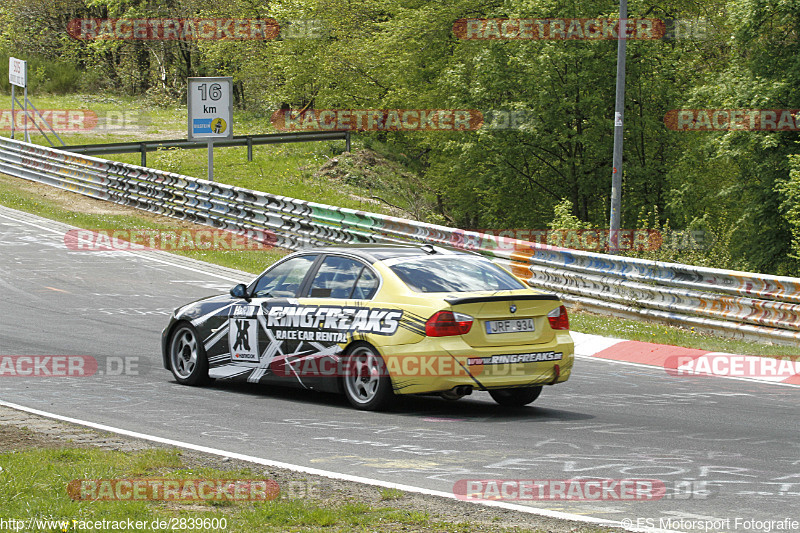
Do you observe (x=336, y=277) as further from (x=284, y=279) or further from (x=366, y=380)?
(x=366, y=380)

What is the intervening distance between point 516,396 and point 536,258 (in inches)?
342

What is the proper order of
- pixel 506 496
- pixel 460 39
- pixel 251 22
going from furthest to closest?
pixel 251 22, pixel 460 39, pixel 506 496

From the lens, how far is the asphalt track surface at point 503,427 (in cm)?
656

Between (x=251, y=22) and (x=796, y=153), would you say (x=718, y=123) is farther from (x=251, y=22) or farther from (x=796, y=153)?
(x=251, y=22)

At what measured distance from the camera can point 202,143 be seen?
35.4 m

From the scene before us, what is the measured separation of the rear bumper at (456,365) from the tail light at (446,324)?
0.17 feet

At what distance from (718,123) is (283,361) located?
77.2ft

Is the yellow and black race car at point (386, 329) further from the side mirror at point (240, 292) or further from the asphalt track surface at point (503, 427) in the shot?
the asphalt track surface at point (503, 427)

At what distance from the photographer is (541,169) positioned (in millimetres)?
39781

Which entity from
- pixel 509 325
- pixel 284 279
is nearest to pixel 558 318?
pixel 509 325

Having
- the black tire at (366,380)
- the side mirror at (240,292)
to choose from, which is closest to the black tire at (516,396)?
the black tire at (366,380)

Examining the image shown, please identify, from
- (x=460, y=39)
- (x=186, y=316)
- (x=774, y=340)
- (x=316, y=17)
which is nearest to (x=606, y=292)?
(x=774, y=340)

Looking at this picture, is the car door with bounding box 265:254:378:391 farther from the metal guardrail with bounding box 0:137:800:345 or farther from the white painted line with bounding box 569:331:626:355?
the metal guardrail with bounding box 0:137:800:345

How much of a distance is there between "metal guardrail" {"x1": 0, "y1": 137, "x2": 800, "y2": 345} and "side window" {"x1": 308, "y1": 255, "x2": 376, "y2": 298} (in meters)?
7.57
